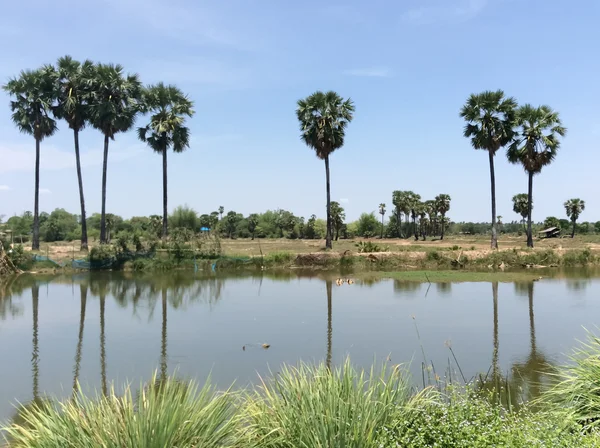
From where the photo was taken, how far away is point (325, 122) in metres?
35.1

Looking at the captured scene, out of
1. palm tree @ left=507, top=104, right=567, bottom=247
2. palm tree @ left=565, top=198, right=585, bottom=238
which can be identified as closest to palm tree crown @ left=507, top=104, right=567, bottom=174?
palm tree @ left=507, top=104, right=567, bottom=247

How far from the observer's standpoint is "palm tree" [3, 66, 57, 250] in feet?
111

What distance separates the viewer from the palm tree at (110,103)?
33.4 metres

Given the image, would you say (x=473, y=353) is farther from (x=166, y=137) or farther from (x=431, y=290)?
(x=166, y=137)

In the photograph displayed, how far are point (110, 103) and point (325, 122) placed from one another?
604 inches

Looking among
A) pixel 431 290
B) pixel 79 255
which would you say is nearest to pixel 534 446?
pixel 431 290

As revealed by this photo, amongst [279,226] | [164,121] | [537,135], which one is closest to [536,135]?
[537,135]

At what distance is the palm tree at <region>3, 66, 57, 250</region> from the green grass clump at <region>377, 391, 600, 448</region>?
35101 mm

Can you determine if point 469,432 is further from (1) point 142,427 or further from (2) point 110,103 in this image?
(2) point 110,103

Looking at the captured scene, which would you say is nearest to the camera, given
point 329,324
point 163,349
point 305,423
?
point 305,423

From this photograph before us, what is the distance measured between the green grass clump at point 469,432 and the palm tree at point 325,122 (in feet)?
102

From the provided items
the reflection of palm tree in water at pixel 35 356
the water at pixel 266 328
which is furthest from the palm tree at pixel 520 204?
the reflection of palm tree in water at pixel 35 356

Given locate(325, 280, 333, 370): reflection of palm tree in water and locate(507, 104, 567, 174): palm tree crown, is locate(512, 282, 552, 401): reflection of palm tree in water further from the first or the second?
locate(507, 104, 567, 174): palm tree crown

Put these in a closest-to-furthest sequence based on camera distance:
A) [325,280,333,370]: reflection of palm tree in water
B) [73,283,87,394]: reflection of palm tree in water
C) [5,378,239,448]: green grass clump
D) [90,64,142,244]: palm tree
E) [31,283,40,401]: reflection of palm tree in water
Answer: [5,378,239,448]: green grass clump, [31,283,40,401]: reflection of palm tree in water, [73,283,87,394]: reflection of palm tree in water, [325,280,333,370]: reflection of palm tree in water, [90,64,142,244]: palm tree
